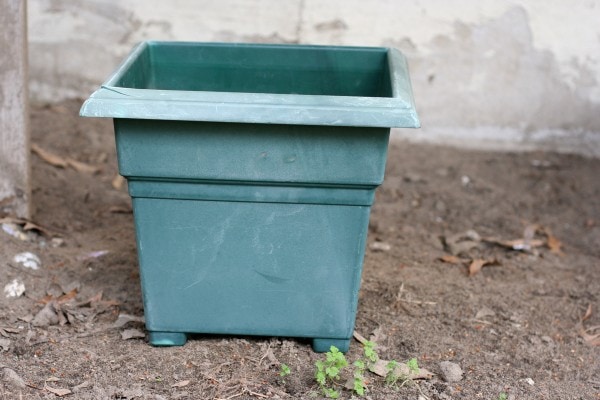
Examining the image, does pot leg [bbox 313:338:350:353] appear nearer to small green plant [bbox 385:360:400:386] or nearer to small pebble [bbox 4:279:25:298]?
small green plant [bbox 385:360:400:386]

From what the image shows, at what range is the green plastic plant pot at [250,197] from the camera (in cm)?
210

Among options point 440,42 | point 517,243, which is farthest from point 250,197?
point 440,42

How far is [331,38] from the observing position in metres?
4.00

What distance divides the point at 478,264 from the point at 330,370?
1110 mm

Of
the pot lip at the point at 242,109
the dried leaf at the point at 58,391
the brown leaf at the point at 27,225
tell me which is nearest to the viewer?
the pot lip at the point at 242,109

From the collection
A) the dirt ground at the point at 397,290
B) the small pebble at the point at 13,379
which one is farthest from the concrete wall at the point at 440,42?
the small pebble at the point at 13,379

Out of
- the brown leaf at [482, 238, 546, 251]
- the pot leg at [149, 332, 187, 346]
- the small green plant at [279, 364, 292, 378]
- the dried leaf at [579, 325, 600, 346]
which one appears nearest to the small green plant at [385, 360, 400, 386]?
the small green plant at [279, 364, 292, 378]

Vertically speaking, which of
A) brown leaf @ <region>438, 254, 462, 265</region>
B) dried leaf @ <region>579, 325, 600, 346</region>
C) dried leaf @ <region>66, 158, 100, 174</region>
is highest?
dried leaf @ <region>579, 325, 600, 346</region>

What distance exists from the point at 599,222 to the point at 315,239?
1.85 meters

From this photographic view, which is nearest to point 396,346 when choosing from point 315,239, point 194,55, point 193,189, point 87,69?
point 315,239

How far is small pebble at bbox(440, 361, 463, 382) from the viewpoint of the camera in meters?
2.45

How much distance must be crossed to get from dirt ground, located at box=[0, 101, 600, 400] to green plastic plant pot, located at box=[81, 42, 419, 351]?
169 mm

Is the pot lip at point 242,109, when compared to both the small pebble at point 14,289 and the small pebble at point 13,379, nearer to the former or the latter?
the small pebble at point 13,379

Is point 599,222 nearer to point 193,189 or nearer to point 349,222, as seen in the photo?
point 349,222
